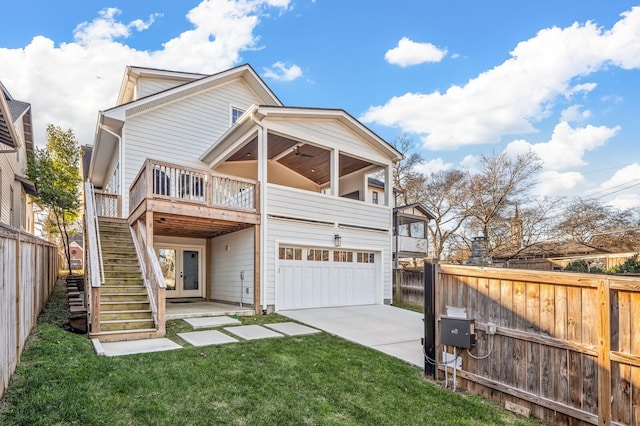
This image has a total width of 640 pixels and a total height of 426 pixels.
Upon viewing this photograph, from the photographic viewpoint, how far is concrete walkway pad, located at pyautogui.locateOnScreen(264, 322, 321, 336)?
7399 mm

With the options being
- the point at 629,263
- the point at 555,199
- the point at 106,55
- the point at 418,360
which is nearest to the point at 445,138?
the point at 555,199

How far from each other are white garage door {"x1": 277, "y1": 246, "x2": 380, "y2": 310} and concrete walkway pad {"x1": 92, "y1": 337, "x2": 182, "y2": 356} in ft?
12.8

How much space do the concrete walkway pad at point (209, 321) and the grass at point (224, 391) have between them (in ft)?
6.18

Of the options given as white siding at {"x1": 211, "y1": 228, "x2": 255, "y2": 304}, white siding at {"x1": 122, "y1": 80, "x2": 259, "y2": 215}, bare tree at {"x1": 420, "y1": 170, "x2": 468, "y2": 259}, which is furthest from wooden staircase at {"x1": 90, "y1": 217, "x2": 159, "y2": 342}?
bare tree at {"x1": 420, "y1": 170, "x2": 468, "y2": 259}

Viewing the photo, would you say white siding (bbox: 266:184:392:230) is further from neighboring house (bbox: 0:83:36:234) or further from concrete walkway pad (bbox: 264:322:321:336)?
neighboring house (bbox: 0:83:36:234)

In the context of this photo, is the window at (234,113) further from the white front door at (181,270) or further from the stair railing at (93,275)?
the stair railing at (93,275)

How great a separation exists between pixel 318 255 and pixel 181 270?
15.8 ft

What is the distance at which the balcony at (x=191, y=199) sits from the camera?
26.6 ft

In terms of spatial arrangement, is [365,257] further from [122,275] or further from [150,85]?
[150,85]

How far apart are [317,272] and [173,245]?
195 inches

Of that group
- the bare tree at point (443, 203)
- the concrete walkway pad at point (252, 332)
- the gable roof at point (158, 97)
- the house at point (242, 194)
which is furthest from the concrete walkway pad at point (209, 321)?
the bare tree at point (443, 203)

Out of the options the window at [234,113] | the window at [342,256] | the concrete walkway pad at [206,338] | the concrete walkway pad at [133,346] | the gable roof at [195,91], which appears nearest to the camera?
the concrete walkway pad at [133,346]

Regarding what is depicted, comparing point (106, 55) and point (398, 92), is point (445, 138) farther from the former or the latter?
point (106, 55)

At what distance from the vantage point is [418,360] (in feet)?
19.1
